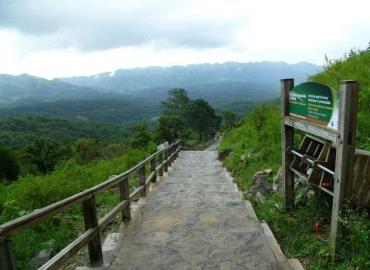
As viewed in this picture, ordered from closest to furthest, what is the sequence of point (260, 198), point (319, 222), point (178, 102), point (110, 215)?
1. point (319, 222)
2. point (110, 215)
3. point (260, 198)
4. point (178, 102)

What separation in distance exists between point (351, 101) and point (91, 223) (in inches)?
135

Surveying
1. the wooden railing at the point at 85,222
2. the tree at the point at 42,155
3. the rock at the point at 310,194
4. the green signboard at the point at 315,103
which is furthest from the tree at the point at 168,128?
the green signboard at the point at 315,103

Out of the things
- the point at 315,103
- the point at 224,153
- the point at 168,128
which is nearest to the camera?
the point at 315,103

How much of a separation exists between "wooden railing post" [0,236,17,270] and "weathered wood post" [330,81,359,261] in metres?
3.35

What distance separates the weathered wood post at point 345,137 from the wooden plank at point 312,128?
18 centimetres

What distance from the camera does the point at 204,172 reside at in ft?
43.0

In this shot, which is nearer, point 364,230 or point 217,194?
point 364,230

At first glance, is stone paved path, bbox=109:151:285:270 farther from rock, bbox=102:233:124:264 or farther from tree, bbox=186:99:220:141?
tree, bbox=186:99:220:141

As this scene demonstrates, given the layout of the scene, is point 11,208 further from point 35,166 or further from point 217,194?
point 35,166

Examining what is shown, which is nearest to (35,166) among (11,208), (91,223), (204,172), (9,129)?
(204,172)

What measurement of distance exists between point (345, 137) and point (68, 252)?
327cm

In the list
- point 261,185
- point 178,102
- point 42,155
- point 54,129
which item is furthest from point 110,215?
point 54,129

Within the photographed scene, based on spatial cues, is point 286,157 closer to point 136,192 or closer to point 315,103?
point 315,103

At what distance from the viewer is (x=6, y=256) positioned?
9.05ft
